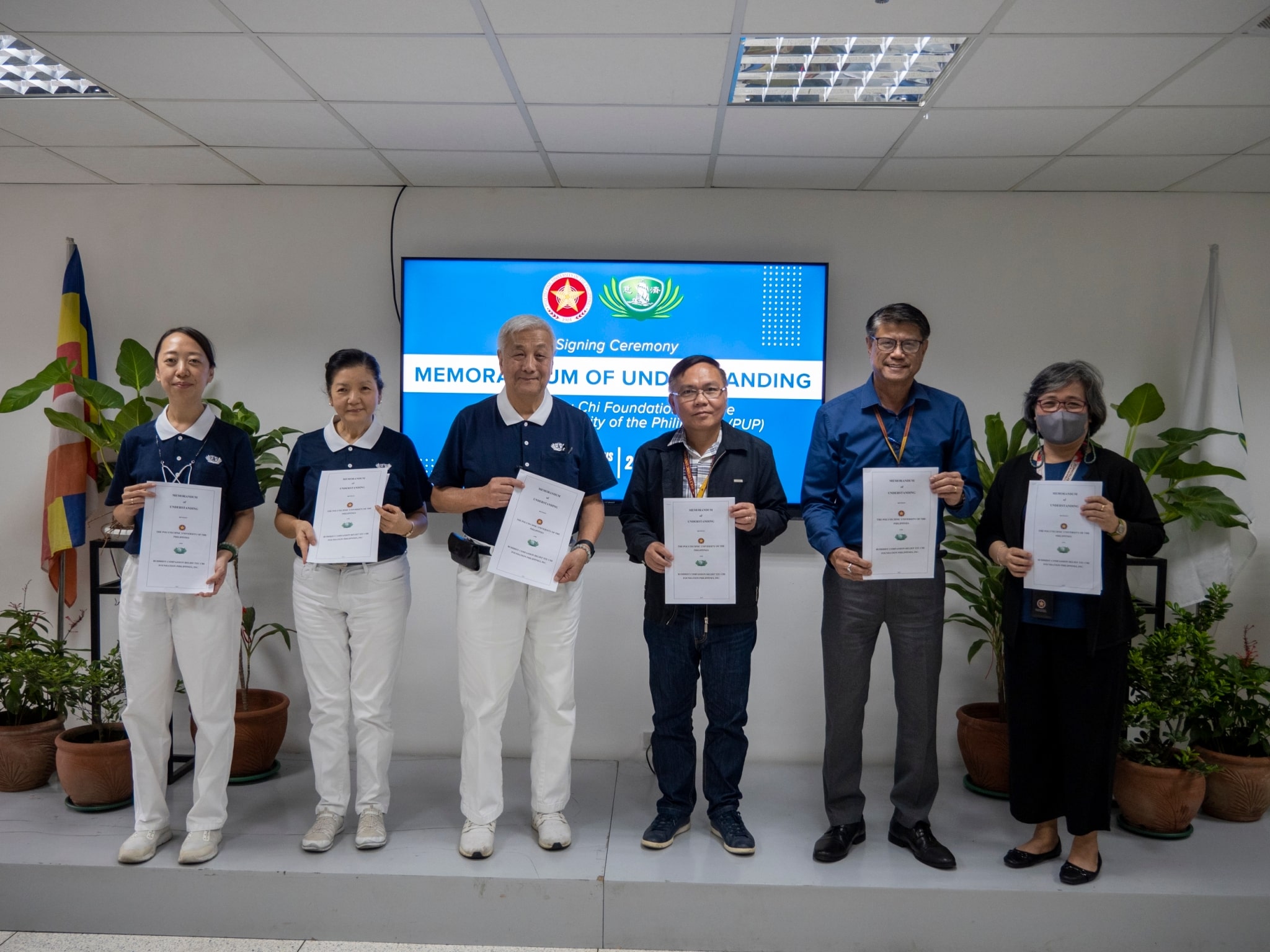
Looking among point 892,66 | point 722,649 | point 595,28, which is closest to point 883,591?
point 722,649

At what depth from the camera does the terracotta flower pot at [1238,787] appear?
3.06 m

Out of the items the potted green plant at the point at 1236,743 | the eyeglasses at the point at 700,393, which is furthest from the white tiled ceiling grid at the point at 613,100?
the potted green plant at the point at 1236,743

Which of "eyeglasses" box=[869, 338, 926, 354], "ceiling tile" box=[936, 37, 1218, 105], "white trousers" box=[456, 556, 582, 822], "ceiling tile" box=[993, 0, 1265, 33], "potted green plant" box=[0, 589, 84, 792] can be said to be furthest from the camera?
"potted green plant" box=[0, 589, 84, 792]

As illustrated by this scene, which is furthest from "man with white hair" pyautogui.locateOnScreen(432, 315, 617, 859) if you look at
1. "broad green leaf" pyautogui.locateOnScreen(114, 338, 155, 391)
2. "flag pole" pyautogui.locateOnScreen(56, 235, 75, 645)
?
"flag pole" pyautogui.locateOnScreen(56, 235, 75, 645)

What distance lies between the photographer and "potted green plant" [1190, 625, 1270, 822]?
3.06 m

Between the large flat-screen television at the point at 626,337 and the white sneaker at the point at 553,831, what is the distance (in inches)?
55.9

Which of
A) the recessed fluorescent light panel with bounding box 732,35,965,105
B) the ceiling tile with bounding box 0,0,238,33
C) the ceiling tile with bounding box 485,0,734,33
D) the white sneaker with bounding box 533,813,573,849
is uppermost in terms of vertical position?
the recessed fluorescent light panel with bounding box 732,35,965,105

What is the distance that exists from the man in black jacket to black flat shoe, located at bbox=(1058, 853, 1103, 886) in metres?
0.93

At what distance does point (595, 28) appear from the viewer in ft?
7.84

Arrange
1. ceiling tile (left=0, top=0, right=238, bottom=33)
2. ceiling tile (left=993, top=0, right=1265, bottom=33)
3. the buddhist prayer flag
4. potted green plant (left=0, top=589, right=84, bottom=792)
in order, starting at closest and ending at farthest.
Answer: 1. ceiling tile (left=993, top=0, right=1265, bottom=33)
2. ceiling tile (left=0, top=0, right=238, bottom=33)
3. potted green plant (left=0, top=589, right=84, bottom=792)
4. the buddhist prayer flag

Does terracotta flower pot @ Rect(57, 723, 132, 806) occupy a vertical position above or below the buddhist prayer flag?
below

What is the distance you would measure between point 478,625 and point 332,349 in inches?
71.2

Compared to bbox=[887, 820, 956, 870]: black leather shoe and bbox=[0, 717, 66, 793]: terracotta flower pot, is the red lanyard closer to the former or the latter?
bbox=[887, 820, 956, 870]: black leather shoe

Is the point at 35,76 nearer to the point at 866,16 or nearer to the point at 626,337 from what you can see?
the point at 626,337
